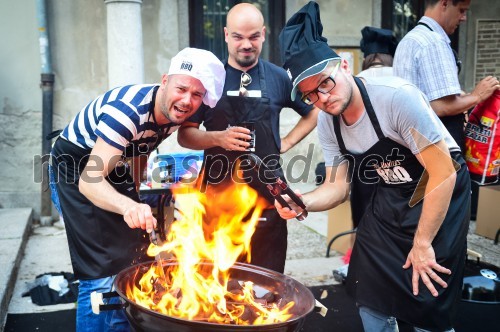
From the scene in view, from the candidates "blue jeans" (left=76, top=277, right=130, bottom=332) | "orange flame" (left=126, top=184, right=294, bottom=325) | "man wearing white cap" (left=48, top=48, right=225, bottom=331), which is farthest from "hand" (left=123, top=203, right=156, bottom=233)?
"blue jeans" (left=76, top=277, right=130, bottom=332)

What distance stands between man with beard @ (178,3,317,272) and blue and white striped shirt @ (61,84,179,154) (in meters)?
0.49

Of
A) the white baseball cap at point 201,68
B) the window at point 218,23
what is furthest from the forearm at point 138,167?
the window at point 218,23

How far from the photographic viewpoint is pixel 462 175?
292cm

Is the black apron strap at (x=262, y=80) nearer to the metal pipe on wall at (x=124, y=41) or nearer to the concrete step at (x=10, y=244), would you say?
the concrete step at (x=10, y=244)

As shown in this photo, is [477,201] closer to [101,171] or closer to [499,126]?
[499,126]

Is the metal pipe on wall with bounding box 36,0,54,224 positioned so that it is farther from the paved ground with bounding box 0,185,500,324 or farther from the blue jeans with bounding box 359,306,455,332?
the blue jeans with bounding box 359,306,455,332

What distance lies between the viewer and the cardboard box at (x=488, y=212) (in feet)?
20.5

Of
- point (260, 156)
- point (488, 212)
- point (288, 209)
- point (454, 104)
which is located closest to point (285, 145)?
point (260, 156)

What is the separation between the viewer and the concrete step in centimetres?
452

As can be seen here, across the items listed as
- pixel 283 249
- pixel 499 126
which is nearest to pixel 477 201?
pixel 499 126

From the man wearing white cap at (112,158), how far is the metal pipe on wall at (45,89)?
12.4ft

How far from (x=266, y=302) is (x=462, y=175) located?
1.26m

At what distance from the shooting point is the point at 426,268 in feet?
9.04

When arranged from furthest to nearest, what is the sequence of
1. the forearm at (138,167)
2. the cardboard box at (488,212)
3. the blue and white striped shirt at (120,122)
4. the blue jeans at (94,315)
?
the cardboard box at (488,212) → the forearm at (138,167) → the blue jeans at (94,315) → the blue and white striped shirt at (120,122)
